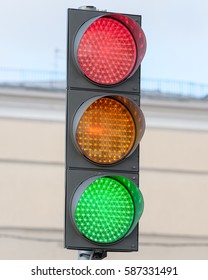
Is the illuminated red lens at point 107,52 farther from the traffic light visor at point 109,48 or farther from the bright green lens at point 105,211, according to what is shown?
the bright green lens at point 105,211

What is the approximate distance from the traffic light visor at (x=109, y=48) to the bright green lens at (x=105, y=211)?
17.0 inches

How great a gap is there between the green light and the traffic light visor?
1.41 ft

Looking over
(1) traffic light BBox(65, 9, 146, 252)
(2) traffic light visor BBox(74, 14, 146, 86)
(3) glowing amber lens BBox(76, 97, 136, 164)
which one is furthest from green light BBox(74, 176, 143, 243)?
(2) traffic light visor BBox(74, 14, 146, 86)

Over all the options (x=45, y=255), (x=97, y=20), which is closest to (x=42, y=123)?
(x=45, y=255)

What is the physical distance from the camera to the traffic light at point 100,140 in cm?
466

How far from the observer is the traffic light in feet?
15.3

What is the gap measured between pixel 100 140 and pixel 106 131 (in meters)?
0.04

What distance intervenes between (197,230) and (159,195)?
2.26ft

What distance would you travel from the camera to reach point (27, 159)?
14.6 metres

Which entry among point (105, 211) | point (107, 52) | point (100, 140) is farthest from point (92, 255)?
point (107, 52)

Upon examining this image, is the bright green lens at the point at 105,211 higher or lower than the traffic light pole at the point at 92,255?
higher

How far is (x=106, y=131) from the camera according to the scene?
467 cm

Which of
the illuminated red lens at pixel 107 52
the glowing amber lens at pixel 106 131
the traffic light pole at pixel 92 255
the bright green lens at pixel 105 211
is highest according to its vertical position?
the illuminated red lens at pixel 107 52

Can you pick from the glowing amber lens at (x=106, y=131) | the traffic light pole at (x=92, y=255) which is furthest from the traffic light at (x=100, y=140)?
the traffic light pole at (x=92, y=255)
